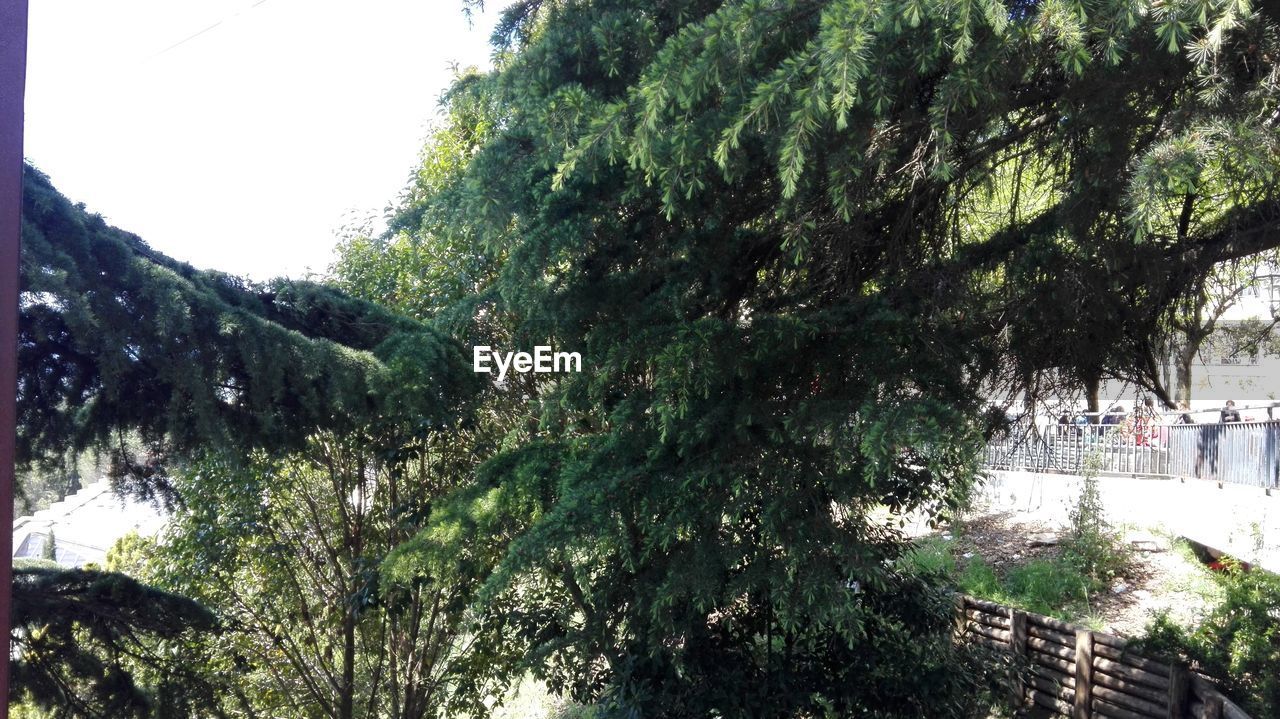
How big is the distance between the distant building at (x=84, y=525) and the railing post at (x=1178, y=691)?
6.44 m

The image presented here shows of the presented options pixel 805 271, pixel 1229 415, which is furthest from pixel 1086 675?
pixel 1229 415

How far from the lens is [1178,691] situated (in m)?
5.81

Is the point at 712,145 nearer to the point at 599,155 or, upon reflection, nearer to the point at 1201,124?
the point at 599,155

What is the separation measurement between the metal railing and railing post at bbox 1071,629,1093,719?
8.28 feet

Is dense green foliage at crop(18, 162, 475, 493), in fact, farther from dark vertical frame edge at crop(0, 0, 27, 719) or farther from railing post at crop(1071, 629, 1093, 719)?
railing post at crop(1071, 629, 1093, 719)

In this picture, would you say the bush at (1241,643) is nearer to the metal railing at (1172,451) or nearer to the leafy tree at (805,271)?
the leafy tree at (805,271)

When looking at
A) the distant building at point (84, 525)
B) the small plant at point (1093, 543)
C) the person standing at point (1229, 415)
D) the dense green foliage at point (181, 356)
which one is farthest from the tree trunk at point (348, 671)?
the person standing at point (1229, 415)

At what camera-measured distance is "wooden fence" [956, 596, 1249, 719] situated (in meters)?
5.80

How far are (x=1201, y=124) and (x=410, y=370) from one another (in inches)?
Result: 157

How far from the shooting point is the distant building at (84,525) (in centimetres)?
582

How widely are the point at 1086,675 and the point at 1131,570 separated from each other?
309 centimetres

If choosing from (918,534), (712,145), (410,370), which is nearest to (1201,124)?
(712,145)

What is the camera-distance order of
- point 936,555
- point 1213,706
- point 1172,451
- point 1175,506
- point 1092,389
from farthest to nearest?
1. point 1172,451
2. point 1175,506
3. point 936,555
4. point 1092,389
5. point 1213,706

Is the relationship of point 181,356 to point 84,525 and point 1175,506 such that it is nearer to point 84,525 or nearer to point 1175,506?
point 84,525
